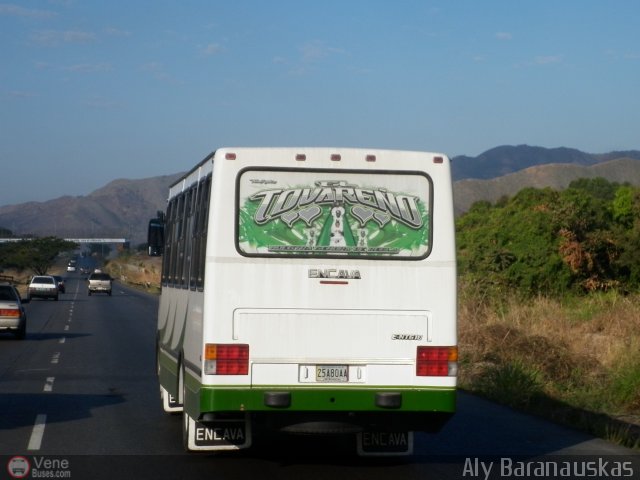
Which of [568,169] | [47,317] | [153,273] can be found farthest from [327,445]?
[568,169]

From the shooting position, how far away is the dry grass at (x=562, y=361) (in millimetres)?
14539

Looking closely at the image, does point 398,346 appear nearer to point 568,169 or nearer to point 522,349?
point 522,349

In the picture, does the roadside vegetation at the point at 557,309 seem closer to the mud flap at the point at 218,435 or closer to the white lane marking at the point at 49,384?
Answer: the mud flap at the point at 218,435

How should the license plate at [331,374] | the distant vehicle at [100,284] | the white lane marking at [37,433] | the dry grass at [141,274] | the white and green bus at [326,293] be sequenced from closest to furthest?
the white and green bus at [326,293] → the license plate at [331,374] → the white lane marking at [37,433] → the distant vehicle at [100,284] → the dry grass at [141,274]

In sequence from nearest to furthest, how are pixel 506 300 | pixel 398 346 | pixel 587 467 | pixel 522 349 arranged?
pixel 398 346 → pixel 587 467 → pixel 522 349 → pixel 506 300

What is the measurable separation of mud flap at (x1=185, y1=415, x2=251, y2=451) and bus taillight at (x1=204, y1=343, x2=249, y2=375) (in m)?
0.66

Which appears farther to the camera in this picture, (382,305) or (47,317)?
(47,317)

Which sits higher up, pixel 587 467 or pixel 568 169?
pixel 568 169

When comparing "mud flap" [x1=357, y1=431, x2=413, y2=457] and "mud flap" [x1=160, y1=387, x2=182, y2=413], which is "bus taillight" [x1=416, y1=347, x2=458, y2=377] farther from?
"mud flap" [x1=160, y1=387, x2=182, y2=413]

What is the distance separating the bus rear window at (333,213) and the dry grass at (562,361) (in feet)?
12.5

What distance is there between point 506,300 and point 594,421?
1450cm

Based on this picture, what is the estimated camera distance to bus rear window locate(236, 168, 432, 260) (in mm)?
9789

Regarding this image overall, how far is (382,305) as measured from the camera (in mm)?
9836

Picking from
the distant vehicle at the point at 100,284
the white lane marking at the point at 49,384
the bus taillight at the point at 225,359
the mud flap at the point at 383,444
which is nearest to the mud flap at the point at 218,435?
the bus taillight at the point at 225,359
